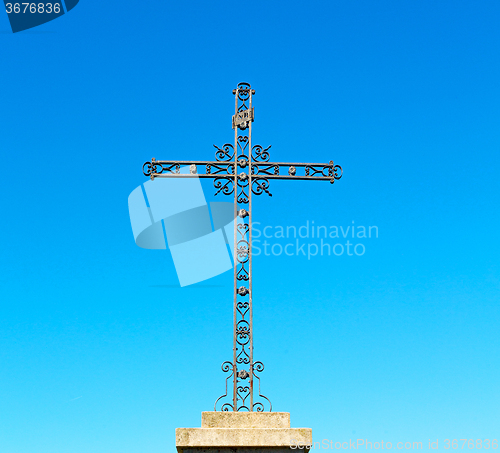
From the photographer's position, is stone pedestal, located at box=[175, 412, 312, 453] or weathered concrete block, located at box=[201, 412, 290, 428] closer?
stone pedestal, located at box=[175, 412, 312, 453]

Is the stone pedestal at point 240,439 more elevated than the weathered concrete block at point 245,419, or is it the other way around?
the weathered concrete block at point 245,419

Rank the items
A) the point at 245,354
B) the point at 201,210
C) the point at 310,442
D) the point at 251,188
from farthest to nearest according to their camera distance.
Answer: the point at 201,210 → the point at 251,188 → the point at 245,354 → the point at 310,442

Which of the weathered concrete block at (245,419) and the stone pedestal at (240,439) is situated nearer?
the stone pedestal at (240,439)

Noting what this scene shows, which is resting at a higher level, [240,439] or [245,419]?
[245,419]

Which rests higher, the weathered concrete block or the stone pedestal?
the weathered concrete block

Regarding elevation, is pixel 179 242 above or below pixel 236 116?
below

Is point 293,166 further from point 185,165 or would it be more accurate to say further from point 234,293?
point 234,293

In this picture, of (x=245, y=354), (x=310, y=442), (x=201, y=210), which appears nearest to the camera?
(x=310, y=442)

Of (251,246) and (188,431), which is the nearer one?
(188,431)

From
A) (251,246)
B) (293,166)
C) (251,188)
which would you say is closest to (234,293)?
(251,246)

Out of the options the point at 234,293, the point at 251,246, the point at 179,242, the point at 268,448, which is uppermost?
the point at 179,242

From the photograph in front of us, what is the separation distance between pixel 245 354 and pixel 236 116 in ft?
10.6

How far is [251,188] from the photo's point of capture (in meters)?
8.05

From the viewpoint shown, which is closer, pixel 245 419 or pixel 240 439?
pixel 240 439
